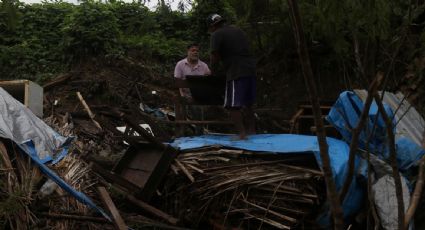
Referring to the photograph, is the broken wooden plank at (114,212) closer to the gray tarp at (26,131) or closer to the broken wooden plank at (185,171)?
the broken wooden plank at (185,171)

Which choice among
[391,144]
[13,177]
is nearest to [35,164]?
[13,177]

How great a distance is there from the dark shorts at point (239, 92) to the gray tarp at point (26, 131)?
2040mm

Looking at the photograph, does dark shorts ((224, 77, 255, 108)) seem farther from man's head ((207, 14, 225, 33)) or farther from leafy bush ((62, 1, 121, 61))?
leafy bush ((62, 1, 121, 61))

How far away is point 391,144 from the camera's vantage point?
2.14m

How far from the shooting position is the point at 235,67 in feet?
20.9

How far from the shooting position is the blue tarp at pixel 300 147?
5.07m

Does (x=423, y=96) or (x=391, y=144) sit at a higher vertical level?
(x=391, y=144)

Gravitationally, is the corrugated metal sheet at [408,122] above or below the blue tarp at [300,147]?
above

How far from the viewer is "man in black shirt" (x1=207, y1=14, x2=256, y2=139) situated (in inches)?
250

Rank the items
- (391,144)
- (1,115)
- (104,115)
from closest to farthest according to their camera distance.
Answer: (391,144)
(1,115)
(104,115)

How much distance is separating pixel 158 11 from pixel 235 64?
3695 mm

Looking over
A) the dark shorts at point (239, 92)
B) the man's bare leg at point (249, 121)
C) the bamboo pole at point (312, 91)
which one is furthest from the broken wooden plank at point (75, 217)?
the bamboo pole at point (312, 91)

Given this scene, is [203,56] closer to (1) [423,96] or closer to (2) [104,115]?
(2) [104,115]

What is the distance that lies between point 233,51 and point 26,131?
2475mm
